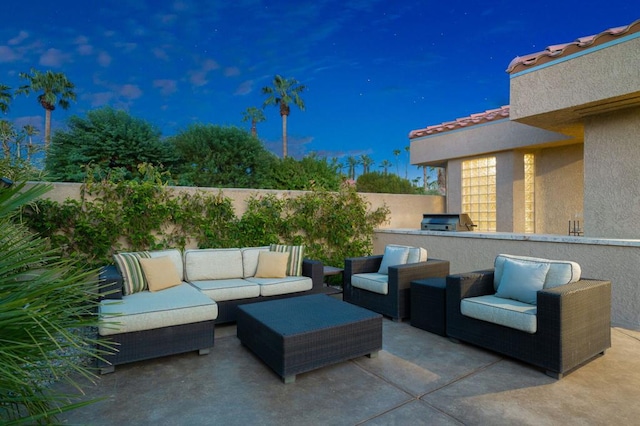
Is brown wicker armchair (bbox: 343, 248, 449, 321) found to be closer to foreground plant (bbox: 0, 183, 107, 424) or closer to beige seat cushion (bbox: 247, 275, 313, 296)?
beige seat cushion (bbox: 247, 275, 313, 296)

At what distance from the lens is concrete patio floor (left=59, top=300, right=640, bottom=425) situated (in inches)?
93.2

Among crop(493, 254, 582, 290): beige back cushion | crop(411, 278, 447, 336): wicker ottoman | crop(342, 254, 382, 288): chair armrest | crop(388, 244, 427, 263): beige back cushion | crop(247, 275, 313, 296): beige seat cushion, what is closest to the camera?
crop(493, 254, 582, 290): beige back cushion

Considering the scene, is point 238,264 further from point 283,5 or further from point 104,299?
point 283,5

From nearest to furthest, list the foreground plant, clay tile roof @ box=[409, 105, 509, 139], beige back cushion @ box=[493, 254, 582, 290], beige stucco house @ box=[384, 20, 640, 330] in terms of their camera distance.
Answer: the foreground plant < beige back cushion @ box=[493, 254, 582, 290] < beige stucco house @ box=[384, 20, 640, 330] < clay tile roof @ box=[409, 105, 509, 139]

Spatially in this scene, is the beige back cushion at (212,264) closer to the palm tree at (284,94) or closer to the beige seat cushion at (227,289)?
the beige seat cushion at (227,289)

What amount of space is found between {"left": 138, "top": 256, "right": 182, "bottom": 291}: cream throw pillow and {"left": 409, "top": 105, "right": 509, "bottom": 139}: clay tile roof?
23.4 feet

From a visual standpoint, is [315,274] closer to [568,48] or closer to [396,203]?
[396,203]

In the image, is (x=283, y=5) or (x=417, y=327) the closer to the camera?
(x=417, y=327)

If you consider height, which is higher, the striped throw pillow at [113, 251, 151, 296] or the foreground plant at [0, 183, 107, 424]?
the foreground plant at [0, 183, 107, 424]

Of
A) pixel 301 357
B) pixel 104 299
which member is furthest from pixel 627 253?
pixel 104 299

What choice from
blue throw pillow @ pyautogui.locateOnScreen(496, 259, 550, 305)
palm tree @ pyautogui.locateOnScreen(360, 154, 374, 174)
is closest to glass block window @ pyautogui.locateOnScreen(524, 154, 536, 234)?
blue throw pillow @ pyautogui.locateOnScreen(496, 259, 550, 305)

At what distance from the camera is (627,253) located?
4.15 meters

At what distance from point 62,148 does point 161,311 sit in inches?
302

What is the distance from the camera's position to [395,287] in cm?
450
